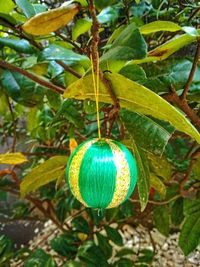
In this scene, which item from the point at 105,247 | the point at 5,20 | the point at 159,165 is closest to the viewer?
the point at 5,20

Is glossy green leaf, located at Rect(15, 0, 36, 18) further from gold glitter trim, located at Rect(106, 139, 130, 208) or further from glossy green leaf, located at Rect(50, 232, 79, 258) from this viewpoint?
glossy green leaf, located at Rect(50, 232, 79, 258)

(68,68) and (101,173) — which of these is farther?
(68,68)

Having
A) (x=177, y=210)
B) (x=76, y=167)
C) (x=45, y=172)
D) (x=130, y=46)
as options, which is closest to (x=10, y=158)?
(x=45, y=172)

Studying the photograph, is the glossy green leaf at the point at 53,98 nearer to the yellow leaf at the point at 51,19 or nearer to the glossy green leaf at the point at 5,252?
the yellow leaf at the point at 51,19

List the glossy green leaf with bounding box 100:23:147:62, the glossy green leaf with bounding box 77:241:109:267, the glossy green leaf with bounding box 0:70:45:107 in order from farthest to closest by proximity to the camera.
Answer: the glossy green leaf with bounding box 77:241:109:267, the glossy green leaf with bounding box 0:70:45:107, the glossy green leaf with bounding box 100:23:147:62

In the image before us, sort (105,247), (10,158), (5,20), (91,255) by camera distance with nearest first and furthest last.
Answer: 1. (5,20)
2. (10,158)
3. (91,255)
4. (105,247)

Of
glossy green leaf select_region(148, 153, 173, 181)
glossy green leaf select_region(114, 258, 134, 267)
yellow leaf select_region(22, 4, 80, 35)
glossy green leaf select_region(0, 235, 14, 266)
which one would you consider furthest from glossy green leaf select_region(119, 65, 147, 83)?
glossy green leaf select_region(0, 235, 14, 266)

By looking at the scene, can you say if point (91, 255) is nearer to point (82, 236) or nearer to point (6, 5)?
point (82, 236)
